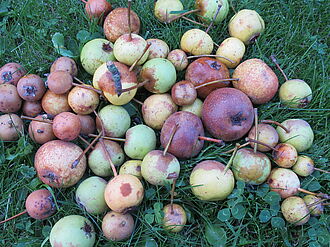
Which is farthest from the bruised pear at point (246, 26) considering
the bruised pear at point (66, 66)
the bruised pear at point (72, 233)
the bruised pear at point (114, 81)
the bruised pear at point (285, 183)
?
the bruised pear at point (72, 233)

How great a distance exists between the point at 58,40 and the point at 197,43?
1.50m

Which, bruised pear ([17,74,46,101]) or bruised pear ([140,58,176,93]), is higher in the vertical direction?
bruised pear ([140,58,176,93])

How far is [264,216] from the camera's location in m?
2.76

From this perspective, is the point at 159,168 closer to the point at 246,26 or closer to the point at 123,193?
the point at 123,193

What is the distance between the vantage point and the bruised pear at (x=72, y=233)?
97.5 inches

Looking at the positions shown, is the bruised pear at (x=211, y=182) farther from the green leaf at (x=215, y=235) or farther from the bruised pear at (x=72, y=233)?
the bruised pear at (x=72, y=233)

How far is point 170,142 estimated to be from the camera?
2.77 metres

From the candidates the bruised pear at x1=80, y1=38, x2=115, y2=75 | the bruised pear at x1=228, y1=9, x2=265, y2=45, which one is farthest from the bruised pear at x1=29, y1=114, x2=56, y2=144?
the bruised pear at x1=228, y1=9, x2=265, y2=45

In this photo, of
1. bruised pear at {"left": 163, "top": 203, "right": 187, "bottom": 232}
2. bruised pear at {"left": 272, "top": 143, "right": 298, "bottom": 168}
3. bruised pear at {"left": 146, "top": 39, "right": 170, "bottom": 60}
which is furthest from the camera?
bruised pear at {"left": 146, "top": 39, "right": 170, "bottom": 60}

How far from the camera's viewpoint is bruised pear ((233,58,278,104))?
3.08m

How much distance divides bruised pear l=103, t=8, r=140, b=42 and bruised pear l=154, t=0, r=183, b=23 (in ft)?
1.36

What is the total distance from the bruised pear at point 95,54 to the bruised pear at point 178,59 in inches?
23.2

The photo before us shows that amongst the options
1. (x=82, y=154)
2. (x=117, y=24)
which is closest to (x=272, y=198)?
(x=82, y=154)

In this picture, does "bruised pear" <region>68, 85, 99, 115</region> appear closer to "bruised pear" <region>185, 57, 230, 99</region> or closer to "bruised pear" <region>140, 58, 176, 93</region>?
"bruised pear" <region>140, 58, 176, 93</region>
